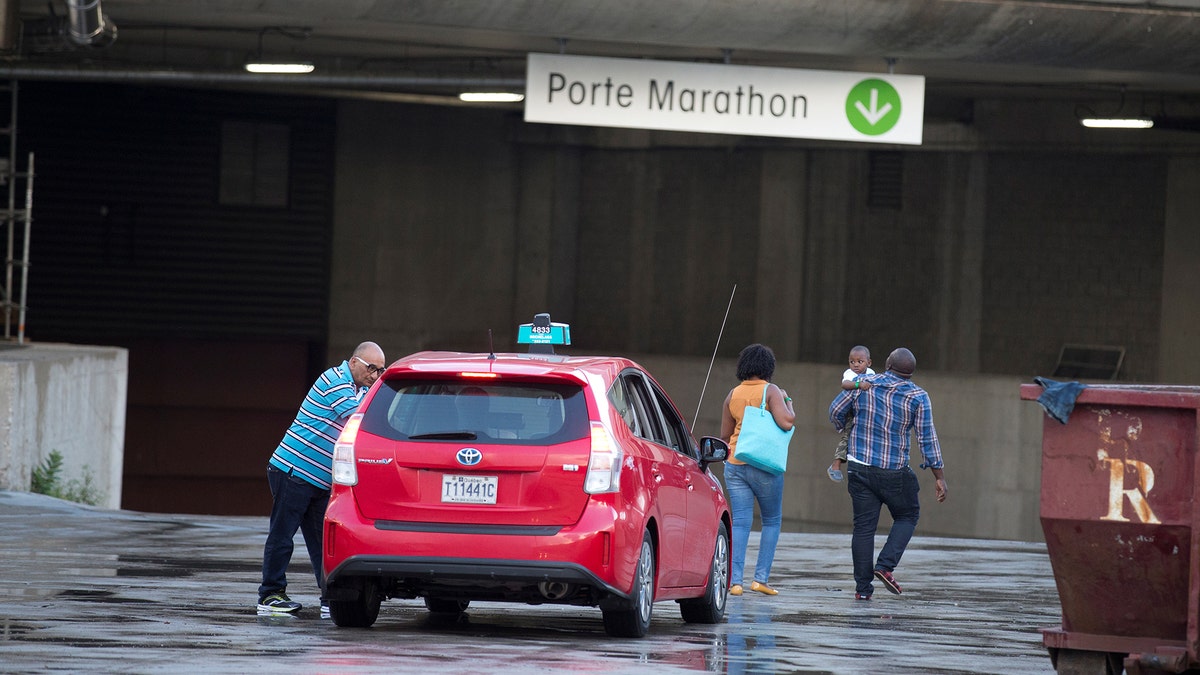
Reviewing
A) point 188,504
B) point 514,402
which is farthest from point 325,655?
point 188,504

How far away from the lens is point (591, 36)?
17469mm

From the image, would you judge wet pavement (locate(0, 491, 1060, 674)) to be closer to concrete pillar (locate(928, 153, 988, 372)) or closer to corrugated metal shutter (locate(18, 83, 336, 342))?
concrete pillar (locate(928, 153, 988, 372))

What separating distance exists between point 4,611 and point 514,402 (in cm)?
293

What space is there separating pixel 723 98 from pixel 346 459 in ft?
28.7

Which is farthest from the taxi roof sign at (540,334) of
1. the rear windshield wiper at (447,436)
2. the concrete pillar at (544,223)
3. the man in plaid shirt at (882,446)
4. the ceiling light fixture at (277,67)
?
the concrete pillar at (544,223)

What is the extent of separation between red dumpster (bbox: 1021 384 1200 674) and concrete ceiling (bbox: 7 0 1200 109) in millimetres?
10176

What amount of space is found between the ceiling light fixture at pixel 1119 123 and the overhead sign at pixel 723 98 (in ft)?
24.1

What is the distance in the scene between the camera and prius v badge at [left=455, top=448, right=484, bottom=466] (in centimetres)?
868

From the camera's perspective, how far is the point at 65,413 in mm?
18078

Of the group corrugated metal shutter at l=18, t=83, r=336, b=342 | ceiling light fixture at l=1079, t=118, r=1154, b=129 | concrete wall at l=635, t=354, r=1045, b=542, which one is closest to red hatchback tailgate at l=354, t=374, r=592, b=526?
concrete wall at l=635, t=354, r=1045, b=542

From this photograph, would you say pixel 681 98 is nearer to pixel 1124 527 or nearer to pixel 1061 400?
pixel 1061 400

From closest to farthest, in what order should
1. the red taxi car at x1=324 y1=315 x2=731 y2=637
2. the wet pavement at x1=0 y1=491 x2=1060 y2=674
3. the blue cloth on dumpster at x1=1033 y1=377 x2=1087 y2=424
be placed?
the blue cloth on dumpster at x1=1033 y1=377 x2=1087 y2=424 < the wet pavement at x1=0 y1=491 x2=1060 y2=674 < the red taxi car at x1=324 y1=315 x2=731 y2=637

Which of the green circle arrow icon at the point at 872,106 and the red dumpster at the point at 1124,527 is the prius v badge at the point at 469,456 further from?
the green circle arrow icon at the point at 872,106

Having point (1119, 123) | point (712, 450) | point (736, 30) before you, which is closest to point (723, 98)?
point (736, 30)
